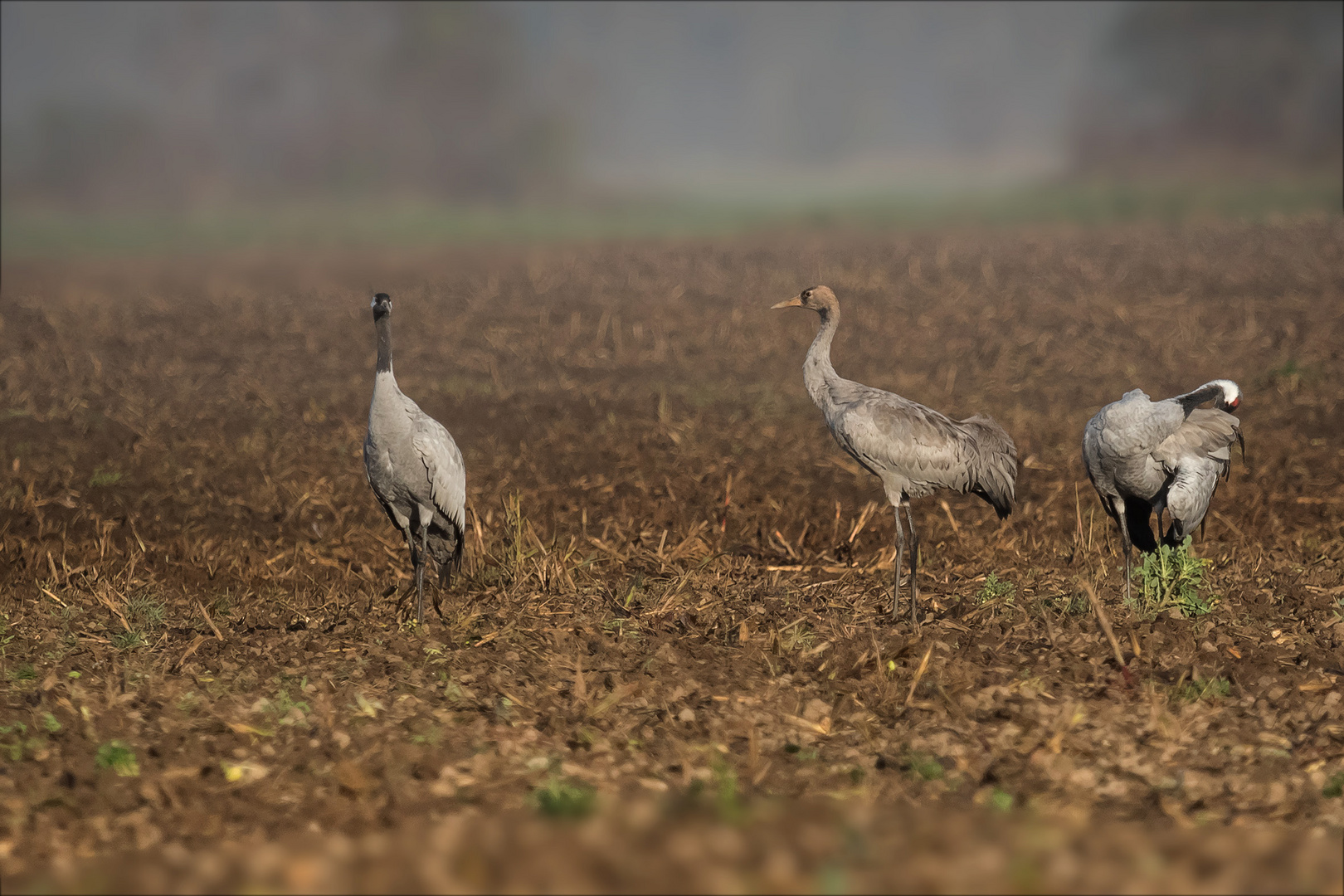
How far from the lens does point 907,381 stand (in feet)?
56.2

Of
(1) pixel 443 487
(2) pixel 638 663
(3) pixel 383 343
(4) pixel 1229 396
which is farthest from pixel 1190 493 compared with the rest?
(3) pixel 383 343

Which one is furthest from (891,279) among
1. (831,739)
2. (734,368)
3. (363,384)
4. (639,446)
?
(831,739)

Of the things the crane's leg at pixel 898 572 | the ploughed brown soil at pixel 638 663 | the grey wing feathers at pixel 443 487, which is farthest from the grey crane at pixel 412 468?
the crane's leg at pixel 898 572

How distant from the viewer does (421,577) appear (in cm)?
745

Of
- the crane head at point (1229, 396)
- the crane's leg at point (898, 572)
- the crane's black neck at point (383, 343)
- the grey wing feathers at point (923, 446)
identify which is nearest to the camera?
the crane's leg at point (898, 572)

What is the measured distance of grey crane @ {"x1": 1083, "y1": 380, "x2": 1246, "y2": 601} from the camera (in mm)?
7410

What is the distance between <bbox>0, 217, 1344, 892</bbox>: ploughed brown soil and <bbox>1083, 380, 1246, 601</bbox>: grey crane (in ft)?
1.73

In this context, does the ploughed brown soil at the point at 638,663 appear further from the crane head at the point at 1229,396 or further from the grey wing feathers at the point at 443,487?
the crane head at the point at 1229,396

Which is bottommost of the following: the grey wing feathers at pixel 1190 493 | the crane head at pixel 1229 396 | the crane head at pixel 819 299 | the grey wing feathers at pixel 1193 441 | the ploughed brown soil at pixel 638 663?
the ploughed brown soil at pixel 638 663

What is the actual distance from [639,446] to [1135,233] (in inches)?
794

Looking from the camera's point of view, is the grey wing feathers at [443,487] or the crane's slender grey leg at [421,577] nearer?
the crane's slender grey leg at [421,577]

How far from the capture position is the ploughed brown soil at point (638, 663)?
3.44 m

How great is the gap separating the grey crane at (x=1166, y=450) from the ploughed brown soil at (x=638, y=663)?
53 cm

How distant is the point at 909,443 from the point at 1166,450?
153cm
